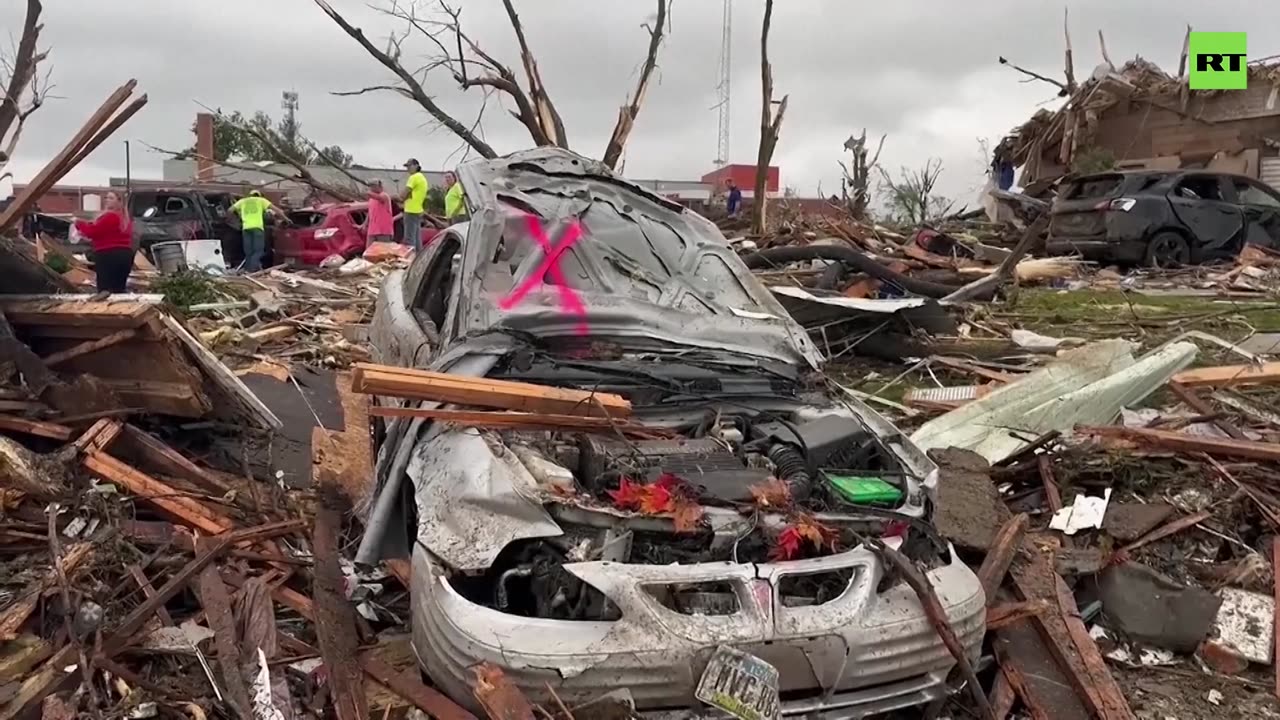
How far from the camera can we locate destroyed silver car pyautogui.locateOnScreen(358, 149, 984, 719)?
2.76 m

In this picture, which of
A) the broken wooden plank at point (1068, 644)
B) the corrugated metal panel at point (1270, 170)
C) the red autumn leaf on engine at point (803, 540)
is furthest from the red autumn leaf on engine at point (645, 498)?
the corrugated metal panel at point (1270, 170)

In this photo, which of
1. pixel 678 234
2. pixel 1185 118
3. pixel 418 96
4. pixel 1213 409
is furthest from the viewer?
pixel 1185 118

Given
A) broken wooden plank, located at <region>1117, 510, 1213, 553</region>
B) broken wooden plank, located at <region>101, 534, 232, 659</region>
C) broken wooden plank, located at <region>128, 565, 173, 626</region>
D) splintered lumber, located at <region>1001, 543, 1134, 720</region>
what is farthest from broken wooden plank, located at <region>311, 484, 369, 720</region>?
A: broken wooden plank, located at <region>1117, 510, 1213, 553</region>

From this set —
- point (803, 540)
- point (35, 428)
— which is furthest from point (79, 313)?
point (803, 540)

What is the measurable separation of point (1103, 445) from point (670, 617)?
3.31 metres

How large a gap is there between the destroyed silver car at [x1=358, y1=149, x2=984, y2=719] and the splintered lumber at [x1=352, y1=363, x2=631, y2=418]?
11 centimetres

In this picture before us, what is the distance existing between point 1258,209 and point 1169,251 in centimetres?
178

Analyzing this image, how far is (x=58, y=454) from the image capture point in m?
4.62

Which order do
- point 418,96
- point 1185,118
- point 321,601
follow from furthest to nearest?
point 1185,118
point 418,96
point 321,601

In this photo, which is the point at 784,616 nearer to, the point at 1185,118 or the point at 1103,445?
the point at 1103,445

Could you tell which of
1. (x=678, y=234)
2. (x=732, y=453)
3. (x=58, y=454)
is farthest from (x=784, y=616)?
(x=58, y=454)

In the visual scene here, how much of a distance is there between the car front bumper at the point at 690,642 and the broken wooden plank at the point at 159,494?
5.76ft

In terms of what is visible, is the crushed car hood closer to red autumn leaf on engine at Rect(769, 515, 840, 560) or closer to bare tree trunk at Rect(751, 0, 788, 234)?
red autumn leaf on engine at Rect(769, 515, 840, 560)

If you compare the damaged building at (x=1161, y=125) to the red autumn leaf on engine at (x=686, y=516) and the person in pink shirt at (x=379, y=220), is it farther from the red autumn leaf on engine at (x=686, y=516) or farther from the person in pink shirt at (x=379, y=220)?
the red autumn leaf on engine at (x=686, y=516)
